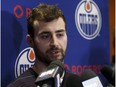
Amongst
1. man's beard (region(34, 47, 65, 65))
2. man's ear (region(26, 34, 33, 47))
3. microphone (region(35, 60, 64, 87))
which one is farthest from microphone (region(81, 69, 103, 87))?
microphone (region(35, 60, 64, 87))

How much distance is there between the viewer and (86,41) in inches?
67.8

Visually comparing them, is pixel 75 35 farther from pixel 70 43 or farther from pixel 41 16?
pixel 41 16

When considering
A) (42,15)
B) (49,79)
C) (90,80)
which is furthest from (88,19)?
(49,79)

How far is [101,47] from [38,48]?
591 millimetres

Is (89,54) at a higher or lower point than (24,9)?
lower

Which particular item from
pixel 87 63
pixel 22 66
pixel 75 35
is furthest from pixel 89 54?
pixel 22 66

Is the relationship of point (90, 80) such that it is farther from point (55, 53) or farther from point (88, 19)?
point (88, 19)

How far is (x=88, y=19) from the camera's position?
5.69ft

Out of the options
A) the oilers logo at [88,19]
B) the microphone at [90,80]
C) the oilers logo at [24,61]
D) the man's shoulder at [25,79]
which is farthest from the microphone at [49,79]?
the oilers logo at [88,19]

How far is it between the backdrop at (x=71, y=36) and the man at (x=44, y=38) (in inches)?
2.9

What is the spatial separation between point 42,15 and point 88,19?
465 millimetres

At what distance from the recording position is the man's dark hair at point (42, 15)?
4.38ft

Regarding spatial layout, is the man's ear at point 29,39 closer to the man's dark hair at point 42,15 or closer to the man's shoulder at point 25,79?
the man's dark hair at point 42,15

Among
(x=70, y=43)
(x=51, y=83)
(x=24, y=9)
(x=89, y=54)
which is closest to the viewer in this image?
(x=51, y=83)
